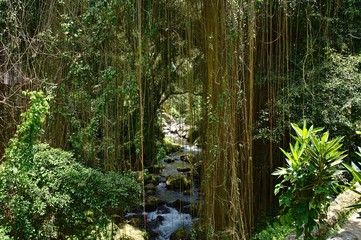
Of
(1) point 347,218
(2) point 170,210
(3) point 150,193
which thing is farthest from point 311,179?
(3) point 150,193

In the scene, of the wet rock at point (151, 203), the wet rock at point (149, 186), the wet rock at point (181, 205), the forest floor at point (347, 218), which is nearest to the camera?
the forest floor at point (347, 218)

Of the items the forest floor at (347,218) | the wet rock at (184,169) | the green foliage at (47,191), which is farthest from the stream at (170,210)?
the forest floor at (347,218)

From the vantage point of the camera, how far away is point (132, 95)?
3227 millimetres

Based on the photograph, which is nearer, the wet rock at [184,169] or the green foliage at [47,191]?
the green foliage at [47,191]

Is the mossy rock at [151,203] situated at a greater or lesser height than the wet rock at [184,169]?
lesser

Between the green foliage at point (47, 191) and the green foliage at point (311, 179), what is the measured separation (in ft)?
4.37

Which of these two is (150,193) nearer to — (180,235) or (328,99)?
(180,235)

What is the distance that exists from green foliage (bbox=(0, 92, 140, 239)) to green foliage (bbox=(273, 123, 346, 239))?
1331 millimetres

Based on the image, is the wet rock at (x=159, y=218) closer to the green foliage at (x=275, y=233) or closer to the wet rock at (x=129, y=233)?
the wet rock at (x=129, y=233)

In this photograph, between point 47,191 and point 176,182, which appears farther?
point 176,182

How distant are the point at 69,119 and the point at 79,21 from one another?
35.8 inches

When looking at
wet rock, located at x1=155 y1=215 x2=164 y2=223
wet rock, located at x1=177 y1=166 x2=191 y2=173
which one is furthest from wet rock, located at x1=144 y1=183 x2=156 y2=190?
wet rock, located at x1=155 y1=215 x2=164 y2=223

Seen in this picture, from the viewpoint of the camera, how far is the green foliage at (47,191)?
8.73ft

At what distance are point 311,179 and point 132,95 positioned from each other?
1.60 meters
